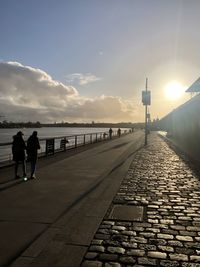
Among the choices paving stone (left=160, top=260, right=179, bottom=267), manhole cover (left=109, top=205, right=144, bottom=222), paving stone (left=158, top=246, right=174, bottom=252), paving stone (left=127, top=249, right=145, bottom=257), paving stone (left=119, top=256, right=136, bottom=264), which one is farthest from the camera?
manhole cover (left=109, top=205, right=144, bottom=222)

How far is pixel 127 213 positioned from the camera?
675 cm

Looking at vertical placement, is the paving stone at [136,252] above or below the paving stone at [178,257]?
below

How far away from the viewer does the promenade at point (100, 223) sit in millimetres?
4441

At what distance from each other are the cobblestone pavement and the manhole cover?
0.14m

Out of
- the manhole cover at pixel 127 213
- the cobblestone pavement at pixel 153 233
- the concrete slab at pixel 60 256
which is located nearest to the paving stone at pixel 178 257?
the cobblestone pavement at pixel 153 233

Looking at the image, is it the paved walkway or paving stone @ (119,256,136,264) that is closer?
paving stone @ (119,256,136,264)

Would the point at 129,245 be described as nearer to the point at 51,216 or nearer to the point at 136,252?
the point at 136,252

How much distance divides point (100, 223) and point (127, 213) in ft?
3.05

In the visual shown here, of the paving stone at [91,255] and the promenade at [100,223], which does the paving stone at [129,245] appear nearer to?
the promenade at [100,223]

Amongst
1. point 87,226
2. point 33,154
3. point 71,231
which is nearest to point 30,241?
point 71,231

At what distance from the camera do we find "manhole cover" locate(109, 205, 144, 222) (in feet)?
20.9

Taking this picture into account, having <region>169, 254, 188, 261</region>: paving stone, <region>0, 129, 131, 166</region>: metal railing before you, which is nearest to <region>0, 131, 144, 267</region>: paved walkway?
<region>169, 254, 188, 261</region>: paving stone

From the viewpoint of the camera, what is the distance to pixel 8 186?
9531mm

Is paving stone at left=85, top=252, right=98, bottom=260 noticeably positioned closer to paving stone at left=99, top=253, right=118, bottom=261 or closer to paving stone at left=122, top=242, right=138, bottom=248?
paving stone at left=99, top=253, right=118, bottom=261
